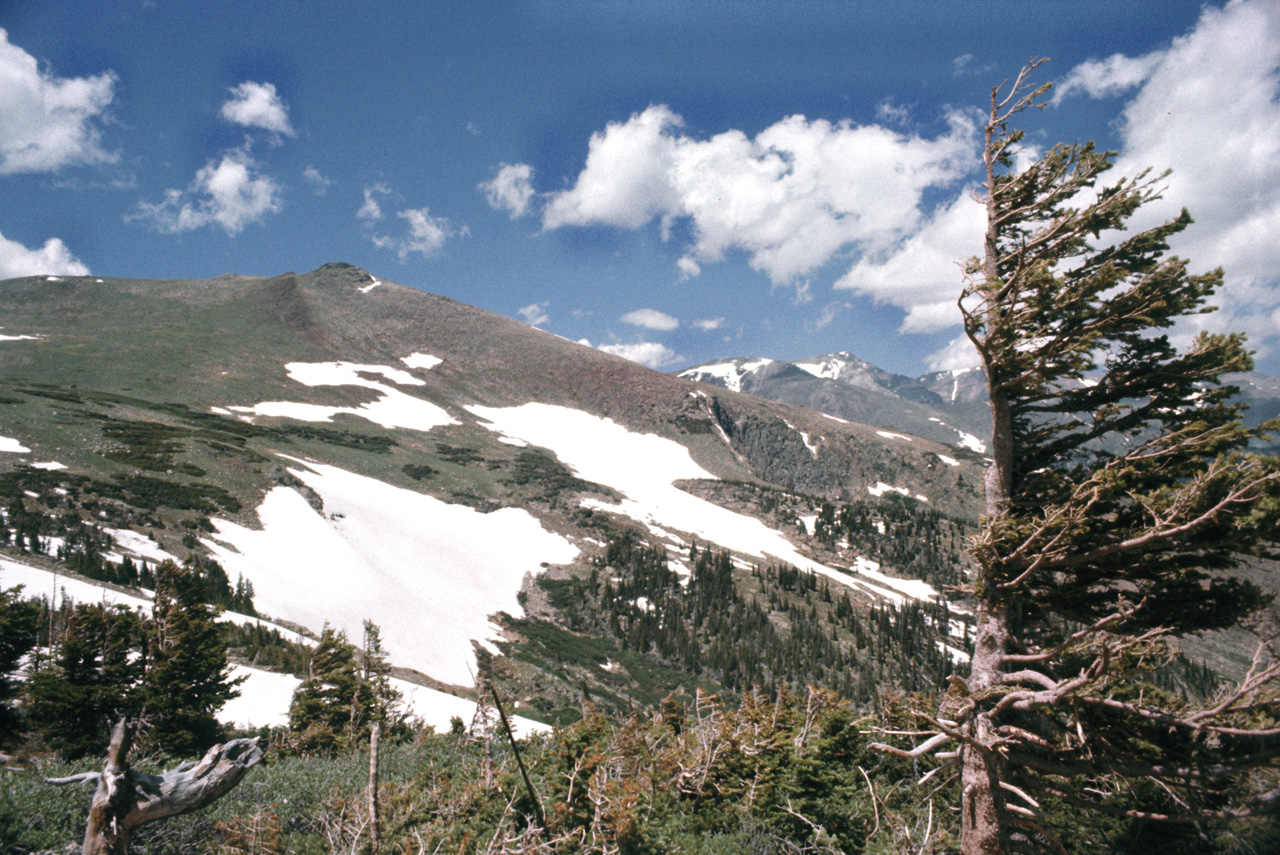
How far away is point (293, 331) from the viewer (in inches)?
4860

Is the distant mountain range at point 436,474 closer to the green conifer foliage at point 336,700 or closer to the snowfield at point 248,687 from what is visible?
the snowfield at point 248,687

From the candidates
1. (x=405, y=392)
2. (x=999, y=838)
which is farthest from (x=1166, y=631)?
(x=405, y=392)

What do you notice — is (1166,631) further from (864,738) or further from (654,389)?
(654,389)

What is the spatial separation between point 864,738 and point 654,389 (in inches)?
4826

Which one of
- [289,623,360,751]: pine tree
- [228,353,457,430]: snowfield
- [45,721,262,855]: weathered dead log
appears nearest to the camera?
[45,721,262,855]: weathered dead log

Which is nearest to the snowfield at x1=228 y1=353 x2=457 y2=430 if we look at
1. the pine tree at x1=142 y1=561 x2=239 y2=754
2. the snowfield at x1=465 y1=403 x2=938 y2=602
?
the snowfield at x1=465 y1=403 x2=938 y2=602

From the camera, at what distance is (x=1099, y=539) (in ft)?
21.3

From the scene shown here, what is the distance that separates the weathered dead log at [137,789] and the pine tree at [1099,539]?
6232mm

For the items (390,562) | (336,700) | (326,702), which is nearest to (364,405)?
(390,562)

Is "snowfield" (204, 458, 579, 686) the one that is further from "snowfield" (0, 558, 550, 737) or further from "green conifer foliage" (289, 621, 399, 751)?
"green conifer foliage" (289, 621, 399, 751)

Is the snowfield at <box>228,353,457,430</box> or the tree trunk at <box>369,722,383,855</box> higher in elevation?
the snowfield at <box>228,353,457,430</box>

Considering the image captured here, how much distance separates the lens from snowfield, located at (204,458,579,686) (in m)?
32.8

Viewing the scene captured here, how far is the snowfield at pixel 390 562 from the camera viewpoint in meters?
32.8

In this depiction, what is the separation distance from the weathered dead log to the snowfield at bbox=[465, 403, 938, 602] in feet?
233
